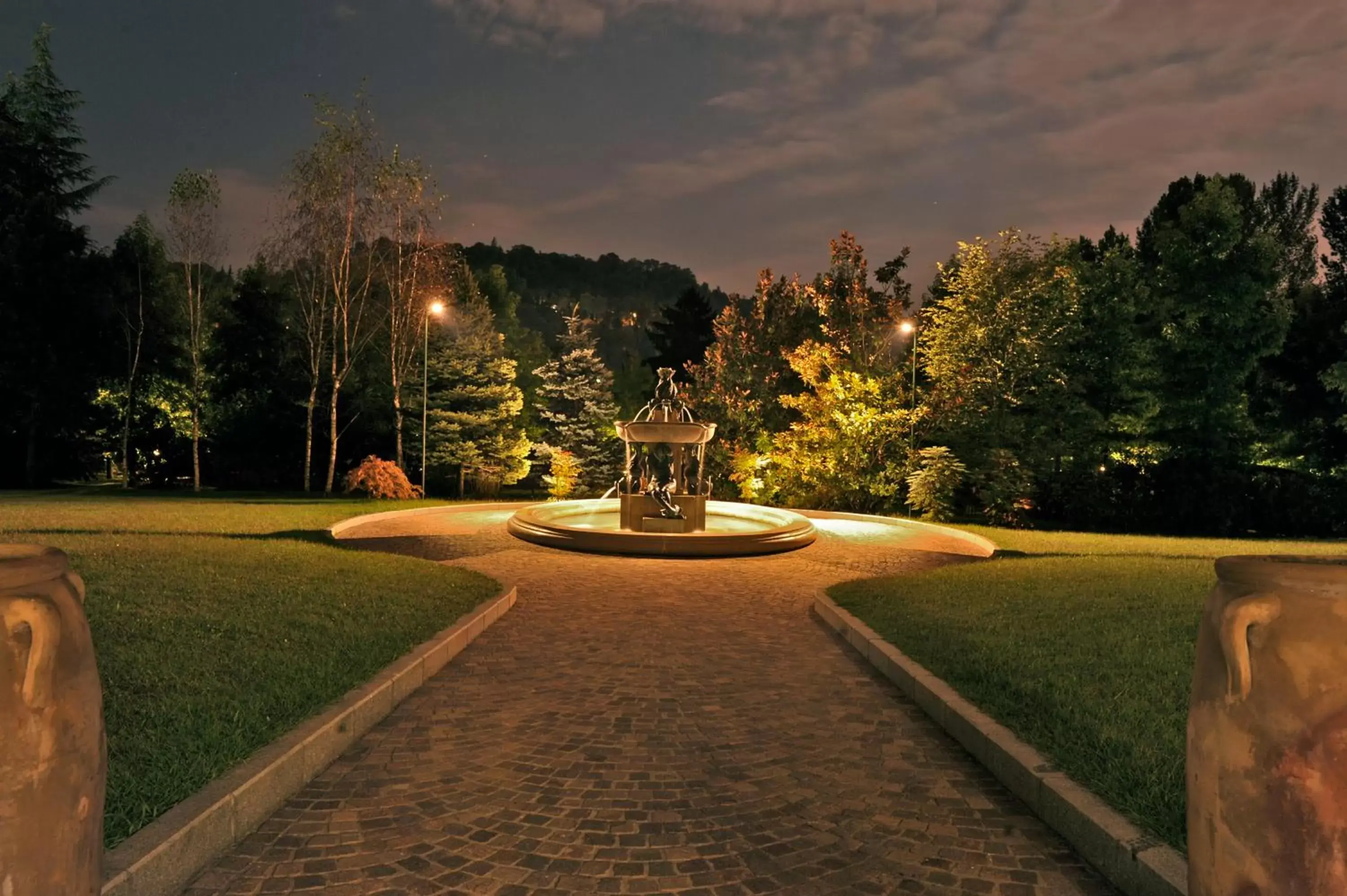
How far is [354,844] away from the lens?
4031 mm

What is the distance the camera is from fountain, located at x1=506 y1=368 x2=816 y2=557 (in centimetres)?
1534

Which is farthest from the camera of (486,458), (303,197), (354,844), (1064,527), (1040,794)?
(486,458)

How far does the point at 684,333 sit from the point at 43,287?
37296 millimetres

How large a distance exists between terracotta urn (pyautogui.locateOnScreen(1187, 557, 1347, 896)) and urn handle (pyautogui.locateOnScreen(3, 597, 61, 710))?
3.74m

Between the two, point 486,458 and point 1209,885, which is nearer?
point 1209,885

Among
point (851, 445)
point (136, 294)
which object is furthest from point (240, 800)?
point (136, 294)

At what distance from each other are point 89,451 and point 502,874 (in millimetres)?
43405

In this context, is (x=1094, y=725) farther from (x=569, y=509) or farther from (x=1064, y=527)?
(x=1064, y=527)

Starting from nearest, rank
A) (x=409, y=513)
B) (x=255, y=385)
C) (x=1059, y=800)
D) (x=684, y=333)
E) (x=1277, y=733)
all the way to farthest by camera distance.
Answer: (x=1277, y=733) → (x=1059, y=800) → (x=409, y=513) → (x=255, y=385) → (x=684, y=333)

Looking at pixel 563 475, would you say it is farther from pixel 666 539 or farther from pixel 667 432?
pixel 666 539

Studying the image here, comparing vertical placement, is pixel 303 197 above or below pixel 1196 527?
above

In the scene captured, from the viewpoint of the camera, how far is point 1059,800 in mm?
4254

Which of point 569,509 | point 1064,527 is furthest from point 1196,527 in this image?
point 569,509

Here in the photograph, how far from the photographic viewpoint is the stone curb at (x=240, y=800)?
3.46 m
